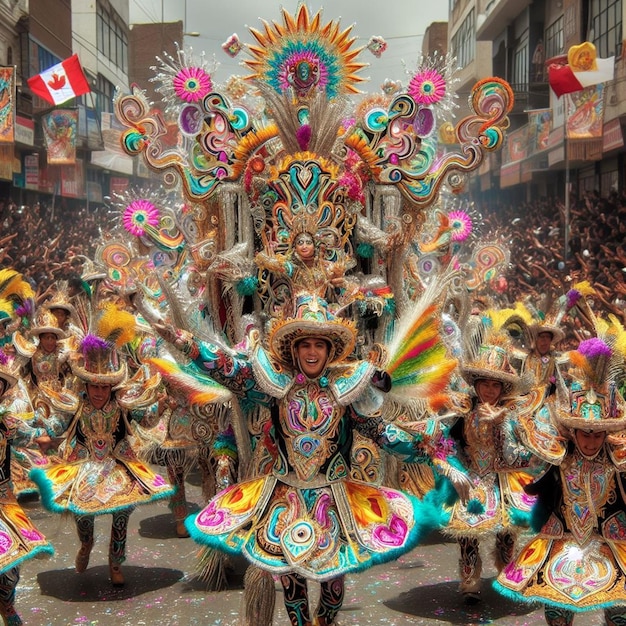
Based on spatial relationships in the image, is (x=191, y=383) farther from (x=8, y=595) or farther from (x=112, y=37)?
(x=112, y=37)

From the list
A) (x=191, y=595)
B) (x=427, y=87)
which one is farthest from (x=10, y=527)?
(x=427, y=87)

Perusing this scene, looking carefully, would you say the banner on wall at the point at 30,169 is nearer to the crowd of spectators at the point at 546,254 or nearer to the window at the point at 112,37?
the crowd of spectators at the point at 546,254

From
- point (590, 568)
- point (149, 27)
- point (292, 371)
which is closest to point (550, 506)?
point (590, 568)

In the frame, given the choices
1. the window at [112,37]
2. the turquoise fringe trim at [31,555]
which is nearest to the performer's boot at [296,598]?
the turquoise fringe trim at [31,555]

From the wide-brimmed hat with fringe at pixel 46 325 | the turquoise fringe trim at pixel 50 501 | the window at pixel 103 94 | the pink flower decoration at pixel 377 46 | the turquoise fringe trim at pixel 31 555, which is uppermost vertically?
the window at pixel 103 94

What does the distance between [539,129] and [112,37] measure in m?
27.5

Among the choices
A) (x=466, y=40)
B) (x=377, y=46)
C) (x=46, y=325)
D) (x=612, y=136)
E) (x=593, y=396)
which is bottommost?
(x=593, y=396)

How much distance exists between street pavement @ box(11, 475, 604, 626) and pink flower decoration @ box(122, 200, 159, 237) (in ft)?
10.8

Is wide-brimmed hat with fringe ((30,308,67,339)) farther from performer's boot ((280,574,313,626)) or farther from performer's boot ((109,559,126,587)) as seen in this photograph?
performer's boot ((280,574,313,626))

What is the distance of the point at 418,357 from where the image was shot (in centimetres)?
548

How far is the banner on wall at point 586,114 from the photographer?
70.0 ft

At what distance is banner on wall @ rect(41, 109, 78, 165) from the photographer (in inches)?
1161

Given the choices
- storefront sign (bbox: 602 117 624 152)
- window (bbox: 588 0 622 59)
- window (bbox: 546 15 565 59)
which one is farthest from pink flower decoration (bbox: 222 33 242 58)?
window (bbox: 546 15 565 59)

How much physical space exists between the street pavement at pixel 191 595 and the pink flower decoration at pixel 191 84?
3275 mm
